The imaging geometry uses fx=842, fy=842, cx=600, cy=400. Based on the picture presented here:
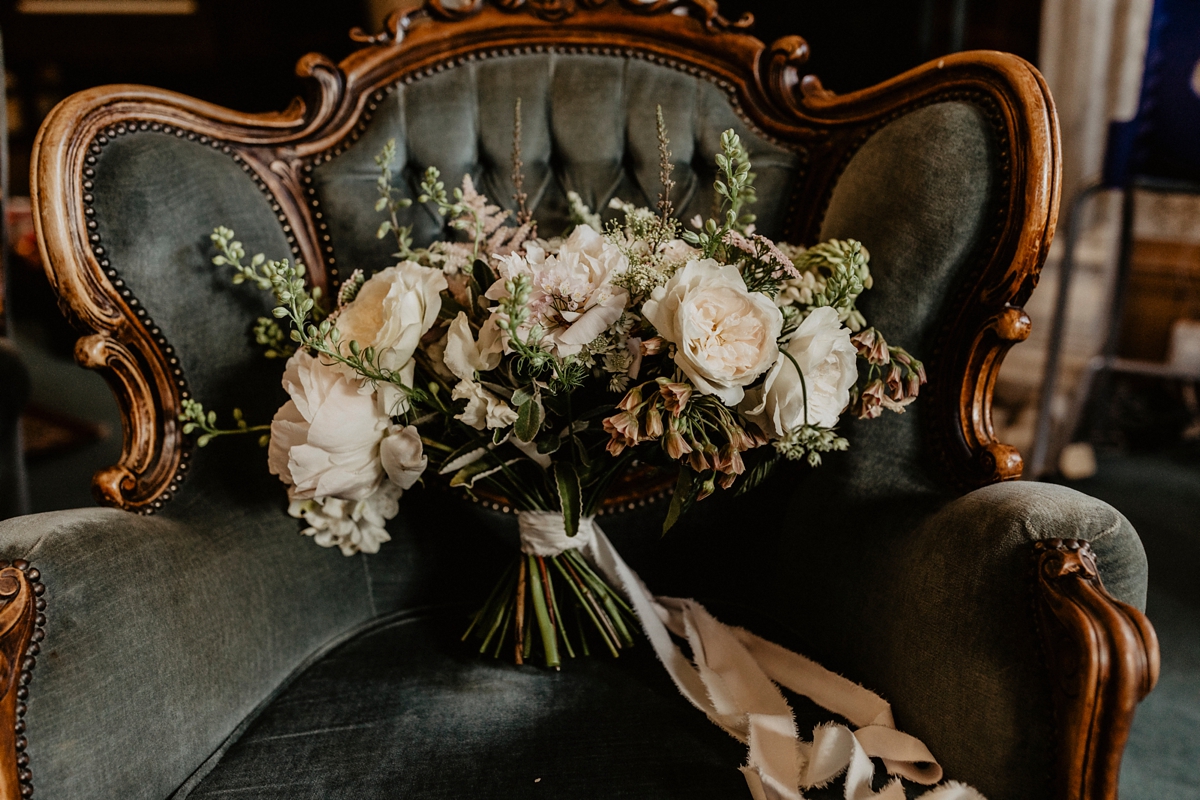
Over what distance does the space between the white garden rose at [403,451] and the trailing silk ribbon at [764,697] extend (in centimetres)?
16

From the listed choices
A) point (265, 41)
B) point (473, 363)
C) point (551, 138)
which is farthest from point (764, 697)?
point (265, 41)

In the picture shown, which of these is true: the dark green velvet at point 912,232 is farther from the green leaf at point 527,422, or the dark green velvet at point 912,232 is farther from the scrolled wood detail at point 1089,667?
the green leaf at point 527,422

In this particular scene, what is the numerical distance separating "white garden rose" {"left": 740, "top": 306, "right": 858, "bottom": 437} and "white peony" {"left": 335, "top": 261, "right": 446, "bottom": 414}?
31 centimetres

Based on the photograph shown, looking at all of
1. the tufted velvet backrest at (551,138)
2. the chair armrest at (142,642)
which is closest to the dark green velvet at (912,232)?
the tufted velvet backrest at (551,138)

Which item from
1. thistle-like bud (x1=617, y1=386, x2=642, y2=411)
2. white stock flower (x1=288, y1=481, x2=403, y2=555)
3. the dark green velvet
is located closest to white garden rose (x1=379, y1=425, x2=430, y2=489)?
white stock flower (x1=288, y1=481, x2=403, y2=555)

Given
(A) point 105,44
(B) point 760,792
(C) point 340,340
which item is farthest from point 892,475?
(A) point 105,44

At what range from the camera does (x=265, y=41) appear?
3695mm

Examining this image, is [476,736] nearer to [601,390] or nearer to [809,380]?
[601,390]

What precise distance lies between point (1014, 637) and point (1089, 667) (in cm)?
8

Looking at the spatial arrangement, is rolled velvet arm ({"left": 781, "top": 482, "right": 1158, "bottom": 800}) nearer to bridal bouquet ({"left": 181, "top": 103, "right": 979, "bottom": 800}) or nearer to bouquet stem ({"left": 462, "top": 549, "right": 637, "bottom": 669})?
bridal bouquet ({"left": 181, "top": 103, "right": 979, "bottom": 800})

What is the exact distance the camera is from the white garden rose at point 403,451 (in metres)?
0.82

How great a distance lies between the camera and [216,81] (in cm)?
390

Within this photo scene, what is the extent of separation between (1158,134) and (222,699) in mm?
1999

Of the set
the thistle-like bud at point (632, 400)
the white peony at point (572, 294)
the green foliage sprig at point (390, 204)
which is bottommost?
the thistle-like bud at point (632, 400)
